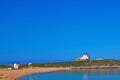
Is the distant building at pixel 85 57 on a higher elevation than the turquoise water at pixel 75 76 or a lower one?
higher

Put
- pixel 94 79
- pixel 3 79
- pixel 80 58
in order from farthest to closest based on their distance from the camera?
pixel 80 58 → pixel 94 79 → pixel 3 79

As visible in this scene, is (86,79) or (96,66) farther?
(96,66)

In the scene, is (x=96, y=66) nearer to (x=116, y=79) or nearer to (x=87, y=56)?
(x=87, y=56)

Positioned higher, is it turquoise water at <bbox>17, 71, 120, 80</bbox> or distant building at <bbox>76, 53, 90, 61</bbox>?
distant building at <bbox>76, 53, 90, 61</bbox>

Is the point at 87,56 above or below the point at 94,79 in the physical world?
above

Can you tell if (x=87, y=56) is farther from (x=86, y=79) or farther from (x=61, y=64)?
(x=86, y=79)

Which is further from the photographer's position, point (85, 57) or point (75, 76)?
point (85, 57)

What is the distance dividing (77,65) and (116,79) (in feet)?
187

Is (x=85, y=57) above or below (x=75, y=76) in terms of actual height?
above

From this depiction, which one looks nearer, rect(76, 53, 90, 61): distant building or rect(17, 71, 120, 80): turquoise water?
rect(17, 71, 120, 80): turquoise water

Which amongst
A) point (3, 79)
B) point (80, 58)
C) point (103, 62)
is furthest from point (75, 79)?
point (80, 58)

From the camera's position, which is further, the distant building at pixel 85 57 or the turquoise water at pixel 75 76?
the distant building at pixel 85 57

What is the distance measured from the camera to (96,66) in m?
111

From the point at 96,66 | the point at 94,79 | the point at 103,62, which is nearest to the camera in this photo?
the point at 94,79
